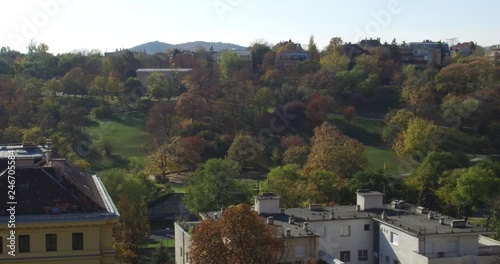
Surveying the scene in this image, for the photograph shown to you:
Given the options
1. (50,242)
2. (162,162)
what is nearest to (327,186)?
(162,162)

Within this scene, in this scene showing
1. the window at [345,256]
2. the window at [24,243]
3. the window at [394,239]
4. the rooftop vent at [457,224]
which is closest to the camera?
the window at [24,243]

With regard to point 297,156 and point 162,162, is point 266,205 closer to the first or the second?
point 297,156

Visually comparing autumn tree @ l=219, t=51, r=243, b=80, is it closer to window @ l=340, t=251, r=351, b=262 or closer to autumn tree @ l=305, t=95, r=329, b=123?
autumn tree @ l=305, t=95, r=329, b=123

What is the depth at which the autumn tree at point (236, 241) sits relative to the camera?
77.1 feet

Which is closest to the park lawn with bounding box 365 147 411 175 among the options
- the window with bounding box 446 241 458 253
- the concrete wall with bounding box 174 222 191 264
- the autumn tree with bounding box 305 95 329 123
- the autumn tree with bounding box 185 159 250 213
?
the autumn tree with bounding box 305 95 329 123

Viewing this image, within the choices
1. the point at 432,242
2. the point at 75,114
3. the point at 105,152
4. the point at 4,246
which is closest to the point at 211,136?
the point at 105,152

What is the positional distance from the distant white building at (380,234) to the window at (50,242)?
926cm

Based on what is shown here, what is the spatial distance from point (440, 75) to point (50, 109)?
44.9 metres

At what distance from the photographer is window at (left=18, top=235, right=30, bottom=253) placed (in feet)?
66.4

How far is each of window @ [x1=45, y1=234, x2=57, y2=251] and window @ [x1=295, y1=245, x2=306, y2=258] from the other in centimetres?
999

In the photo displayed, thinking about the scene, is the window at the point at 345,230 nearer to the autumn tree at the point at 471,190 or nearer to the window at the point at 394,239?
the window at the point at 394,239

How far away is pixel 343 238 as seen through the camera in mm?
29953

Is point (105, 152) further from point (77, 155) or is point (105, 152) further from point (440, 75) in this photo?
point (440, 75)

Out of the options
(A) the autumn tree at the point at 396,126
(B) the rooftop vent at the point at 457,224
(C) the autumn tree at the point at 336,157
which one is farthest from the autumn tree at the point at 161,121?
(B) the rooftop vent at the point at 457,224
